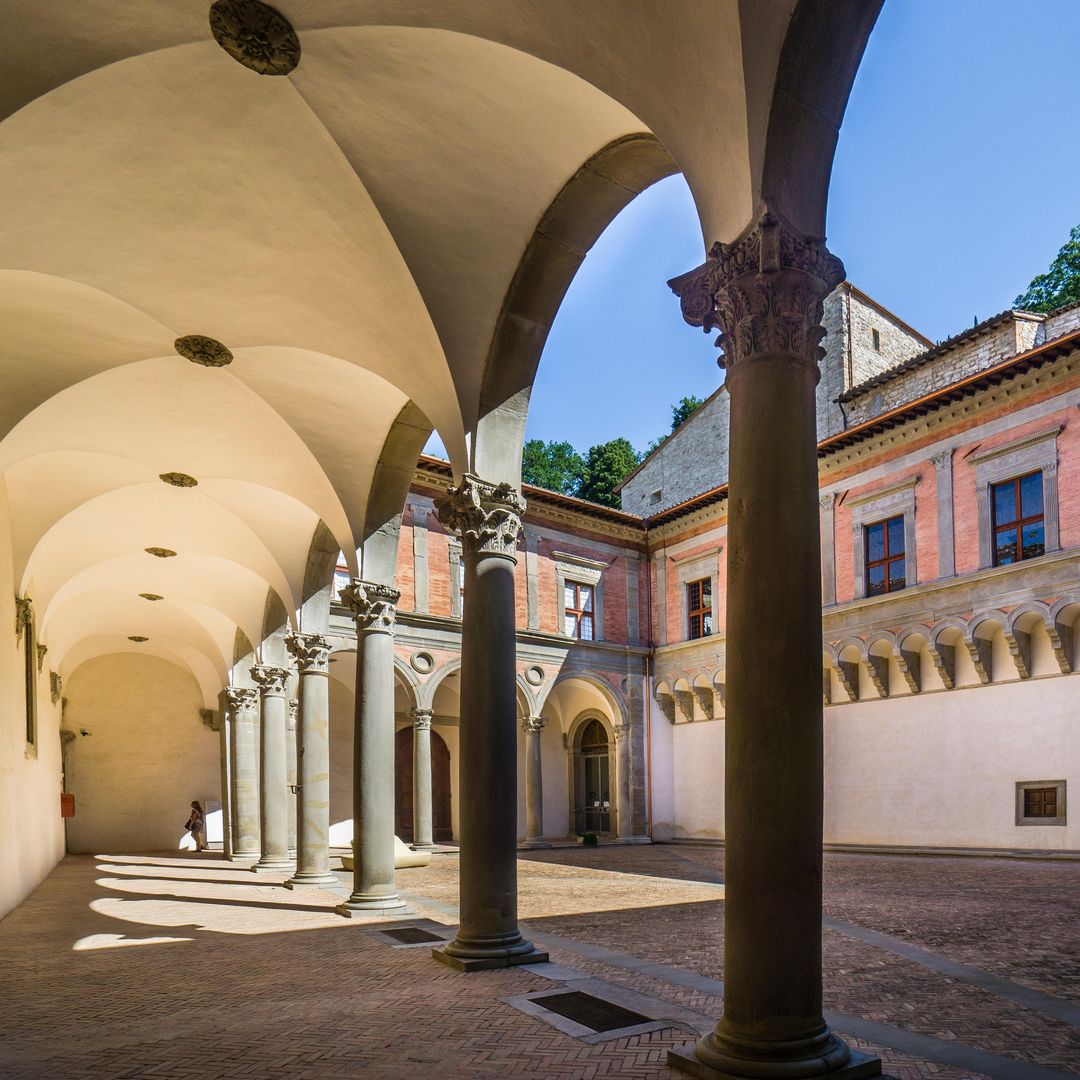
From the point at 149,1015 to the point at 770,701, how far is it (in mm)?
4906

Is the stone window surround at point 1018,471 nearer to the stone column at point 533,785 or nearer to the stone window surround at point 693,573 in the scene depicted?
the stone window surround at point 693,573

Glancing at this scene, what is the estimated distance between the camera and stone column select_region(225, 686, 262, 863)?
20156 mm

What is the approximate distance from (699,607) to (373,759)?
1967cm

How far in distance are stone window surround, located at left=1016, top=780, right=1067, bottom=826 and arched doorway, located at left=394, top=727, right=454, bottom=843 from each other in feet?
49.0

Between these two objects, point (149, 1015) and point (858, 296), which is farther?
point (858, 296)

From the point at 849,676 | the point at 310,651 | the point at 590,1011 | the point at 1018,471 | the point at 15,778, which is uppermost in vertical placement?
the point at 1018,471

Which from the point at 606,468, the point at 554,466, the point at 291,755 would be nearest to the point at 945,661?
the point at 291,755

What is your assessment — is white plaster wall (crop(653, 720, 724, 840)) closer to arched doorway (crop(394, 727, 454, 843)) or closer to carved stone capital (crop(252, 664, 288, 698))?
arched doorway (crop(394, 727, 454, 843))

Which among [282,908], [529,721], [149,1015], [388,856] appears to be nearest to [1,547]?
[282,908]

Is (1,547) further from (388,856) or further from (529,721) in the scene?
(529,721)

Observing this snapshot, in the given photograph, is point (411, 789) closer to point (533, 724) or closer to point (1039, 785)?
point (533, 724)

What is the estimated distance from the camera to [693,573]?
93.8ft

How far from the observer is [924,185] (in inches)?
389

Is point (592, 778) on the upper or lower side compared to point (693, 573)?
lower
